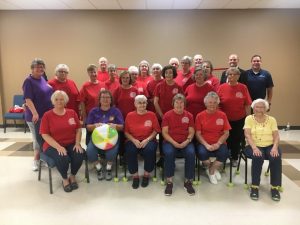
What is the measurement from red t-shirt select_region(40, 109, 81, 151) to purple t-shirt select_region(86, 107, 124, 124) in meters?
0.27

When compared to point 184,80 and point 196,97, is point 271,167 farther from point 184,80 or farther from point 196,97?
point 184,80

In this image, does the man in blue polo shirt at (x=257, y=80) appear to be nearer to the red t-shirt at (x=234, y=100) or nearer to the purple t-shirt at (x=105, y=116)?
the red t-shirt at (x=234, y=100)

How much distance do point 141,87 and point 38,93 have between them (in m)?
1.36

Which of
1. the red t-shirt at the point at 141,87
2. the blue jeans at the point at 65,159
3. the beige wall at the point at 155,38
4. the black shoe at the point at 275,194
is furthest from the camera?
the beige wall at the point at 155,38

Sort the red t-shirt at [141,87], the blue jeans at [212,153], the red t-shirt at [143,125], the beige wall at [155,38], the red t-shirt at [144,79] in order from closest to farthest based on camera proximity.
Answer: the blue jeans at [212,153] → the red t-shirt at [143,125] → the red t-shirt at [141,87] → the red t-shirt at [144,79] → the beige wall at [155,38]

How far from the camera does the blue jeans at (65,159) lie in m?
2.86

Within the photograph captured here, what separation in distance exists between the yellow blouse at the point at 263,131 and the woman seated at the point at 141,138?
109 cm

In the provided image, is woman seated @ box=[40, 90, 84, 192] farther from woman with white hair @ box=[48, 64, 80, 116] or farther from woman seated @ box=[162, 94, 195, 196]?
woman seated @ box=[162, 94, 195, 196]

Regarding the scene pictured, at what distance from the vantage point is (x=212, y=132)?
3109 millimetres

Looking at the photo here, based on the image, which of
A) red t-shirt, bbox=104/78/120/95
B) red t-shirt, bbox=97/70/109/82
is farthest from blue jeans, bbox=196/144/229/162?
red t-shirt, bbox=97/70/109/82

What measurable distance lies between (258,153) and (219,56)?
3.66 meters

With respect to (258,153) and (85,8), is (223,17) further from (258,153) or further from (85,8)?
(258,153)

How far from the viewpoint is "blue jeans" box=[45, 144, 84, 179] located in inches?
113

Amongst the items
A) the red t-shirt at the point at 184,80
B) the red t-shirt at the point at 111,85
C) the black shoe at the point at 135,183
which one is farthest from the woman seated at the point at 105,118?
the red t-shirt at the point at 184,80
